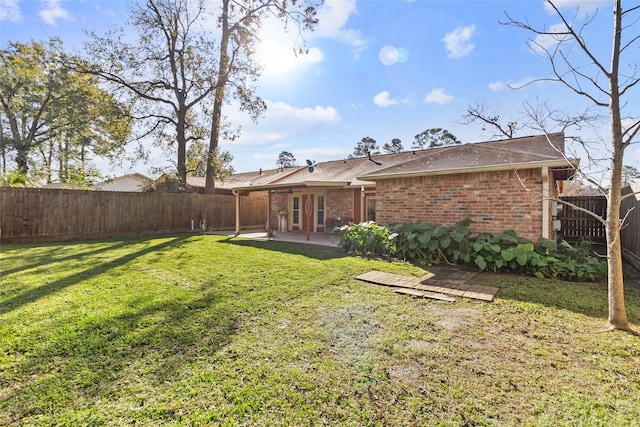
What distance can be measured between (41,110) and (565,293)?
2918 centimetres

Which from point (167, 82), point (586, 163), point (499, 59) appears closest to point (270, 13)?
point (167, 82)

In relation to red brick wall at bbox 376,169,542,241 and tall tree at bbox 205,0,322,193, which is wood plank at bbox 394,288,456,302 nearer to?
red brick wall at bbox 376,169,542,241

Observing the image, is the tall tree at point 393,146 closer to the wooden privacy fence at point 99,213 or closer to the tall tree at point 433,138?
the tall tree at point 433,138

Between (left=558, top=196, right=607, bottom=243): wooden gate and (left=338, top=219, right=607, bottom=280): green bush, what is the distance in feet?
13.0

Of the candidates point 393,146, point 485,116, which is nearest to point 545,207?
point 485,116

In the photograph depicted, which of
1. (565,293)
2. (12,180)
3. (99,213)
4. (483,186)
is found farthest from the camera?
(99,213)

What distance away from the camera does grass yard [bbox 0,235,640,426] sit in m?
2.05

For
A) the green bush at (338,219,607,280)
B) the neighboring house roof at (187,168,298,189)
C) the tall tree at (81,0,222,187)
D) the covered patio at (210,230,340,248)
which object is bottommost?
the covered patio at (210,230,340,248)

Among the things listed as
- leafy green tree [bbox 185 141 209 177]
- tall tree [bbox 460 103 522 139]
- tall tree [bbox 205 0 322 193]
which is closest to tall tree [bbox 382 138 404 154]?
tall tree [bbox 460 103 522 139]

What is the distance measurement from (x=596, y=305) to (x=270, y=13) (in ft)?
59.6

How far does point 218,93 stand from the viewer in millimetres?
16562

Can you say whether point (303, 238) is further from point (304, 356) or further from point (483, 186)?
point (304, 356)

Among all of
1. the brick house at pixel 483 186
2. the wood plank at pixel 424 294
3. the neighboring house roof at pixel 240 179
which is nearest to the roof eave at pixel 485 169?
the brick house at pixel 483 186

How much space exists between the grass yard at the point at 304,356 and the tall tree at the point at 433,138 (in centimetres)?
3767
